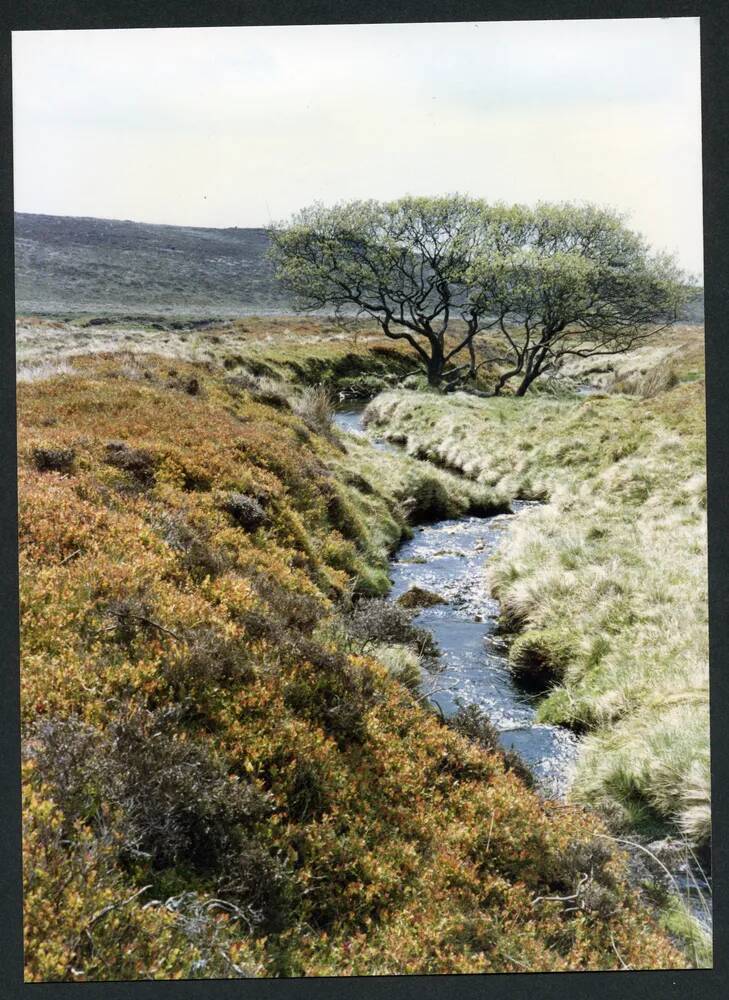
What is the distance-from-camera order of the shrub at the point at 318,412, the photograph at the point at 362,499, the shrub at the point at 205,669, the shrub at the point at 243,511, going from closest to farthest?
the photograph at the point at 362,499, the shrub at the point at 205,669, the shrub at the point at 243,511, the shrub at the point at 318,412

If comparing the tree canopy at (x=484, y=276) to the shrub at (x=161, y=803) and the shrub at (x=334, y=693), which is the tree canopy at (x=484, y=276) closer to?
the shrub at (x=334, y=693)

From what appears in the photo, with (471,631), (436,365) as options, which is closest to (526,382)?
(436,365)

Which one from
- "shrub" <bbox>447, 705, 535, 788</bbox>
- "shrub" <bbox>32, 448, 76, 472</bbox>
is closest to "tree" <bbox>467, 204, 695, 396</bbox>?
"shrub" <bbox>447, 705, 535, 788</bbox>

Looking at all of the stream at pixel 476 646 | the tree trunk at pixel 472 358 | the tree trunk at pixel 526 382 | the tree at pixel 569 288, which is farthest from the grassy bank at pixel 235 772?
the tree at pixel 569 288

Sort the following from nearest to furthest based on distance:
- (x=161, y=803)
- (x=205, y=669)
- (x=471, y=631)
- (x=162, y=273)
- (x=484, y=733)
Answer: (x=161, y=803)
(x=205, y=669)
(x=484, y=733)
(x=162, y=273)
(x=471, y=631)

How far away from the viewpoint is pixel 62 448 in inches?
255

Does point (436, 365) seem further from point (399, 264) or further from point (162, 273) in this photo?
point (162, 273)

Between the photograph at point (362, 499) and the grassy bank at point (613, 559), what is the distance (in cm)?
3

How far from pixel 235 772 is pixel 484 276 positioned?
15.0ft

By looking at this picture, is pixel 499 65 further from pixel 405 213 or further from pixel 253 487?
pixel 253 487

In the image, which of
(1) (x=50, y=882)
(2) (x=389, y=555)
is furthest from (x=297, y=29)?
(1) (x=50, y=882)

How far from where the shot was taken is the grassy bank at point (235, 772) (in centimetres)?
459

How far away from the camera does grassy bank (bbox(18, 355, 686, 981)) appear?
15.0 ft

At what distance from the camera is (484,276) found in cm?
671
